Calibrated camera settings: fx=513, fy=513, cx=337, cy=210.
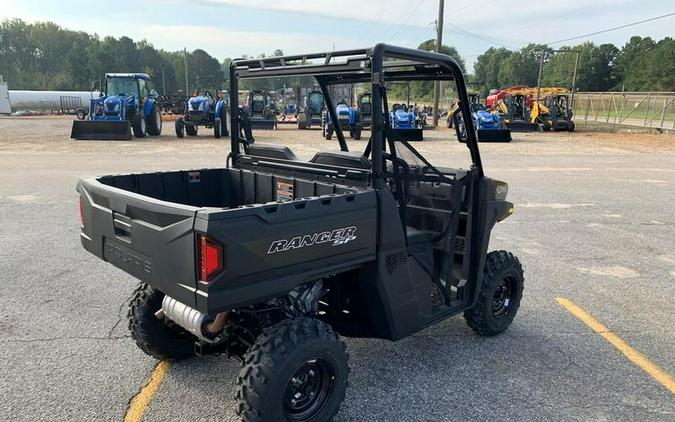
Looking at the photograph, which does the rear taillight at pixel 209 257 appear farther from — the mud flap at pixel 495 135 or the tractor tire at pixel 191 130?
the tractor tire at pixel 191 130

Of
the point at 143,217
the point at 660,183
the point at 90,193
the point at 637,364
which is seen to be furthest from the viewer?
the point at 660,183

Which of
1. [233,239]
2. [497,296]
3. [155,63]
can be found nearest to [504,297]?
[497,296]

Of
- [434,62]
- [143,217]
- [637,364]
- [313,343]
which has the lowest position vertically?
[637,364]

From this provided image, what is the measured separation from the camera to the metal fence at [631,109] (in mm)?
29672

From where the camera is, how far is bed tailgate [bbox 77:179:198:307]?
7.68ft

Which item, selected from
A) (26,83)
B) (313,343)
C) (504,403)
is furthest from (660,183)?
(26,83)

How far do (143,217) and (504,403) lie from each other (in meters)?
2.33

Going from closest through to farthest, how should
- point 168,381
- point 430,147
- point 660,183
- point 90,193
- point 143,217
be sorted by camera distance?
point 143,217
point 90,193
point 168,381
point 660,183
point 430,147

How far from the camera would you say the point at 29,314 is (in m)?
4.19

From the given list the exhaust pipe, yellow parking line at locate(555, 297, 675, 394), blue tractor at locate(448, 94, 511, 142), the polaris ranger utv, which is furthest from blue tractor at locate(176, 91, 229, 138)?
the exhaust pipe

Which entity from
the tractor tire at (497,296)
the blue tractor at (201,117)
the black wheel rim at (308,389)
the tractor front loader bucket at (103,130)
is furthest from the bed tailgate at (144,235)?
the blue tractor at (201,117)

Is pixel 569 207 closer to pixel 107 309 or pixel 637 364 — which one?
pixel 637 364

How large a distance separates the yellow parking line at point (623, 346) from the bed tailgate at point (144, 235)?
3.12 m

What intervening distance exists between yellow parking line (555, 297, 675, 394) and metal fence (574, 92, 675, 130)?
90.5ft
